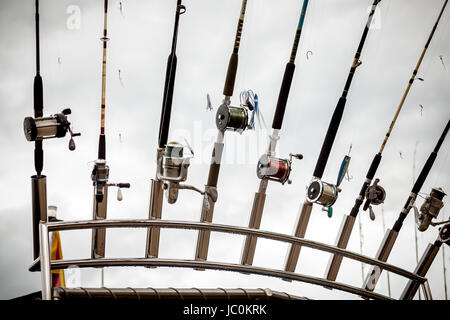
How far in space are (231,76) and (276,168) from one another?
66 cm

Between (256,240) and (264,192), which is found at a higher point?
(264,192)

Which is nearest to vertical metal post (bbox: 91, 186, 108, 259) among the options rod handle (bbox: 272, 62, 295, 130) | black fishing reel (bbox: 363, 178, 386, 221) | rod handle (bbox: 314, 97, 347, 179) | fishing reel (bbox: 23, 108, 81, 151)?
fishing reel (bbox: 23, 108, 81, 151)

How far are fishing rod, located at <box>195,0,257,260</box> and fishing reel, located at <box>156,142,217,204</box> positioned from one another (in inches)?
12.5

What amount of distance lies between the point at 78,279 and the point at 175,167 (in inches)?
36.8

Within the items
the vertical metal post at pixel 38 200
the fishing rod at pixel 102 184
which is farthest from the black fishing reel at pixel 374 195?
the vertical metal post at pixel 38 200

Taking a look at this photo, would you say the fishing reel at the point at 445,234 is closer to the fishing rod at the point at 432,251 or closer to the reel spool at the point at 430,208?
the fishing rod at the point at 432,251

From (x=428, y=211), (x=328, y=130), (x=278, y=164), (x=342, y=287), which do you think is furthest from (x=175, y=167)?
(x=428, y=211)

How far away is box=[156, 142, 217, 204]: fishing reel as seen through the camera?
119 inches

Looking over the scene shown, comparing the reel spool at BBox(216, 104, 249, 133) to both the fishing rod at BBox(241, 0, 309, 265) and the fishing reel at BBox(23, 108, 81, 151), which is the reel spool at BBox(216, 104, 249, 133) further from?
the fishing reel at BBox(23, 108, 81, 151)

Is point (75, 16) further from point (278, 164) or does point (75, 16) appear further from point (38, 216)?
point (278, 164)

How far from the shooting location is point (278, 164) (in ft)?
11.6

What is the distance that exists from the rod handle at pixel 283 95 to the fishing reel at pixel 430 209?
1.45m

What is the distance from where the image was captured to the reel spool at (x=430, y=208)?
14.0 ft
